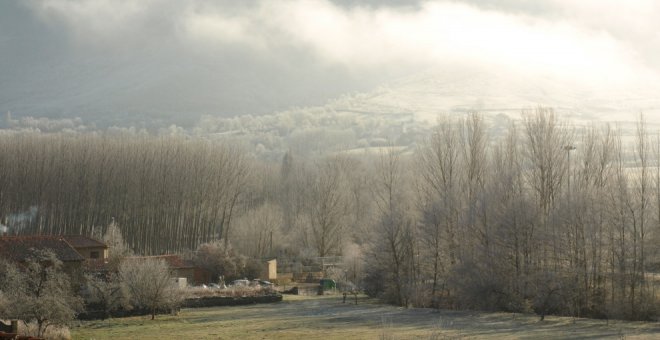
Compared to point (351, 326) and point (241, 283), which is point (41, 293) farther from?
point (241, 283)

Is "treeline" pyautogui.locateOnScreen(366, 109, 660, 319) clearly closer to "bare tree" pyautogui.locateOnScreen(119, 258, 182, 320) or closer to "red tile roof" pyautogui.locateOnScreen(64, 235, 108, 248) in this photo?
"bare tree" pyautogui.locateOnScreen(119, 258, 182, 320)

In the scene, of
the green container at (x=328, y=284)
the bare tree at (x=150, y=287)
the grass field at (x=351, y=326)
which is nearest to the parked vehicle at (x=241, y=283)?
the green container at (x=328, y=284)

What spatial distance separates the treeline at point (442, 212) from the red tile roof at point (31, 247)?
2076cm

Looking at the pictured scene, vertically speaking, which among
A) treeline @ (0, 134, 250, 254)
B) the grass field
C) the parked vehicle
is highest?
treeline @ (0, 134, 250, 254)

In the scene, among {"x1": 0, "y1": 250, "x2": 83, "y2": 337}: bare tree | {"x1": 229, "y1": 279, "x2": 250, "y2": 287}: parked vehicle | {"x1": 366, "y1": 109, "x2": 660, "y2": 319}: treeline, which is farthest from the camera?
{"x1": 229, "y1": 279, "x2": 250, "y2": 287}: parked vehicle

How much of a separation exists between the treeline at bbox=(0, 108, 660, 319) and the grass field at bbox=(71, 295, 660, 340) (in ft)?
11.9

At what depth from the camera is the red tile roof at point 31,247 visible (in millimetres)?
49562

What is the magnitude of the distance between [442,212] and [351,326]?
50.9ft

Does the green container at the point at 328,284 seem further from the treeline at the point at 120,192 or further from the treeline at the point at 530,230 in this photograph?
the treeline at the point at 120,192

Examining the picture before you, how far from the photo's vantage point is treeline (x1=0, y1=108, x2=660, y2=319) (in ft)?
136

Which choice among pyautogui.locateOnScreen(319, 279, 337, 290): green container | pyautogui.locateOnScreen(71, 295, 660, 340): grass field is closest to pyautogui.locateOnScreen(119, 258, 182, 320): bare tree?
pyautogui.locateOnScreen(71, 295, 660, 340): grass field

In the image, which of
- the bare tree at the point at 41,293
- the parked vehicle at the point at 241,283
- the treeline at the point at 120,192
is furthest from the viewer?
the treeline at the point at 120,192

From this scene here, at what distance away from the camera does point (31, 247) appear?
50812mm

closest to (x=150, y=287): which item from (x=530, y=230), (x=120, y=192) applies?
(x=530, y=230)
